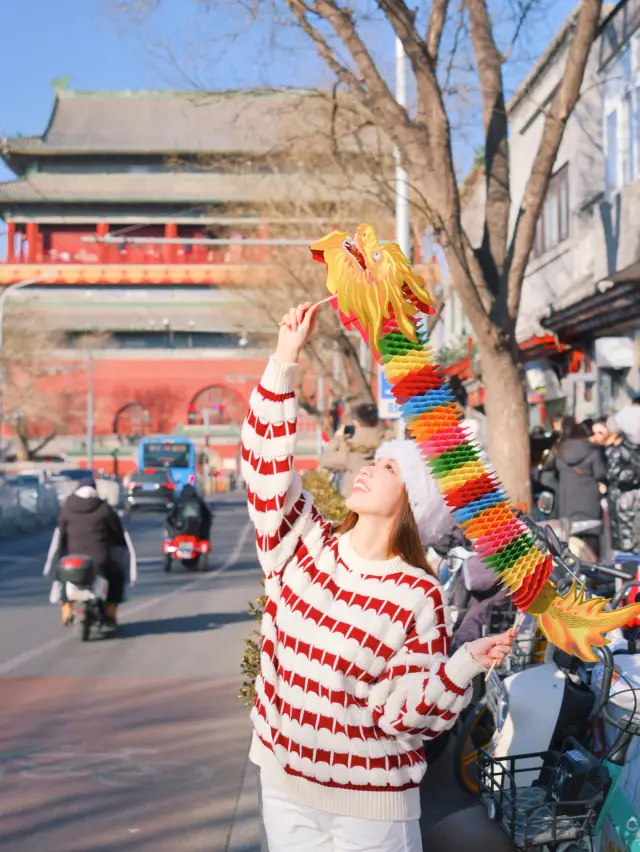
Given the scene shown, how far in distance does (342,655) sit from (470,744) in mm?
3442

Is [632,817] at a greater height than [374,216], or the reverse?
[374,216]

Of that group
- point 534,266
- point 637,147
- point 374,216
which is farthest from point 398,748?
point 374,216

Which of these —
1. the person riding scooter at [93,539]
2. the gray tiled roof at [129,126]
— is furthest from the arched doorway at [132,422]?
the person riding scooter at [93,539]

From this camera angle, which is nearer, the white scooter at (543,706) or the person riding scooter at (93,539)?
the white scooter at (543,706)

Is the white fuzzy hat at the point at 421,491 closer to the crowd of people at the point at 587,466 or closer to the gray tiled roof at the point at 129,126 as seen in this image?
the crowd of people at the point at 587,466

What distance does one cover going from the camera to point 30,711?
8641 mm

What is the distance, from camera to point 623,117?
54.4 ft

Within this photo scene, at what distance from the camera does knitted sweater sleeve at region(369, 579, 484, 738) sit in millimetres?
3172

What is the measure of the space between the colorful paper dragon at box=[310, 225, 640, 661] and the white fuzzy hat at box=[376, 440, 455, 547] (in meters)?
0.53

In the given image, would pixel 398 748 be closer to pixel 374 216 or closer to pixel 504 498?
pixel 504 498

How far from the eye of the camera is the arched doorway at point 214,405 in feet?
211

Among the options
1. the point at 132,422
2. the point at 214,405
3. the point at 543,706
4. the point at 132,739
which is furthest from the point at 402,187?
the point at 132,422

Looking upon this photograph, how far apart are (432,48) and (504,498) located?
9255mm

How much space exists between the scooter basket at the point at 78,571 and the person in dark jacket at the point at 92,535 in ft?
0.39
